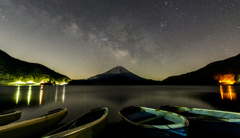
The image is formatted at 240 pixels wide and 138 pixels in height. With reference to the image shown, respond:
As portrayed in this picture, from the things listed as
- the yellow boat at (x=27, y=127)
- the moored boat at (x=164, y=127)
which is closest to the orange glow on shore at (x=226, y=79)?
the moored boat at (x=164, y=127)

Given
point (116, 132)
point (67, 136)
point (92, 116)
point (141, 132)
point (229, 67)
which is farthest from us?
point (229, 67)

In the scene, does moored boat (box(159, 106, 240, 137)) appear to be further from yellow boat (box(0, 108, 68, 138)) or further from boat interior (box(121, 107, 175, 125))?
yellow boat (box(0, 108, 68, 138))

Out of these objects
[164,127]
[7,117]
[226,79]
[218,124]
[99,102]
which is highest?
[226,79]

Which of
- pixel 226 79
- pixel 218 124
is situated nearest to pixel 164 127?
pixel 218 124

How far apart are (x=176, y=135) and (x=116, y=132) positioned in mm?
4122

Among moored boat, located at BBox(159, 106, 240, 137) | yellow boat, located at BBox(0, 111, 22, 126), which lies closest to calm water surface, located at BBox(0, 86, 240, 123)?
yellow boat, located at BBox(0, 111, 22, 126)

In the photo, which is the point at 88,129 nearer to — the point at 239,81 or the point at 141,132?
the point at 141,132

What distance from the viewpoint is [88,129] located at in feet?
15.9

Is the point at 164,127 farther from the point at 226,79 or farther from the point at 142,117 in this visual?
the point at 226,79

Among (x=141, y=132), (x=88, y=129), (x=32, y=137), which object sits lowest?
(x=32, y=137)

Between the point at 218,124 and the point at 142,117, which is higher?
the point at 218,124

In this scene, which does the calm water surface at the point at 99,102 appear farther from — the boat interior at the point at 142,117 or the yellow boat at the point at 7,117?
the yellow boat at the point at 7,117

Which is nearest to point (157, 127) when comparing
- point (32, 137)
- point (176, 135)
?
point (176, 135)

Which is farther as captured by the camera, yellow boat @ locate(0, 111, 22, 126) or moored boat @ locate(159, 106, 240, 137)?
yellow boat @ locate(0, 111, 22, 126)
